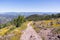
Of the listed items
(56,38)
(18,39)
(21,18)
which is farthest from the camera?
(21,18)

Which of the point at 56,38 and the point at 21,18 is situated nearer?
the point at 56,38

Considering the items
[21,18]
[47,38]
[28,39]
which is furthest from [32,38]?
[21,18]

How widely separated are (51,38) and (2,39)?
13.8 m

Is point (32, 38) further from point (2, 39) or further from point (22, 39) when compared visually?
point (2, 39)

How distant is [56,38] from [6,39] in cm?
1385

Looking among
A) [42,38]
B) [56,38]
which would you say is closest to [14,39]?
[42,38]

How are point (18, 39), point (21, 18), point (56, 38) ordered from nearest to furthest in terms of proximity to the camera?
point (56, 38), point (18, 39), point (21, 18)

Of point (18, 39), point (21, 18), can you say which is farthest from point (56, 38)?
point (21, 18)

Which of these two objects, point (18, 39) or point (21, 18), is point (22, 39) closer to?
point (18, 39)

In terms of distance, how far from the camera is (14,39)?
42000 mm

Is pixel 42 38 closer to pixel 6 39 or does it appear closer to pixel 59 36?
pixel 59 36

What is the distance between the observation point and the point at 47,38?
4266cm

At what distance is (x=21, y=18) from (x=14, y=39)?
73213 mm

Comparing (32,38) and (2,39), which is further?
(32,38)
